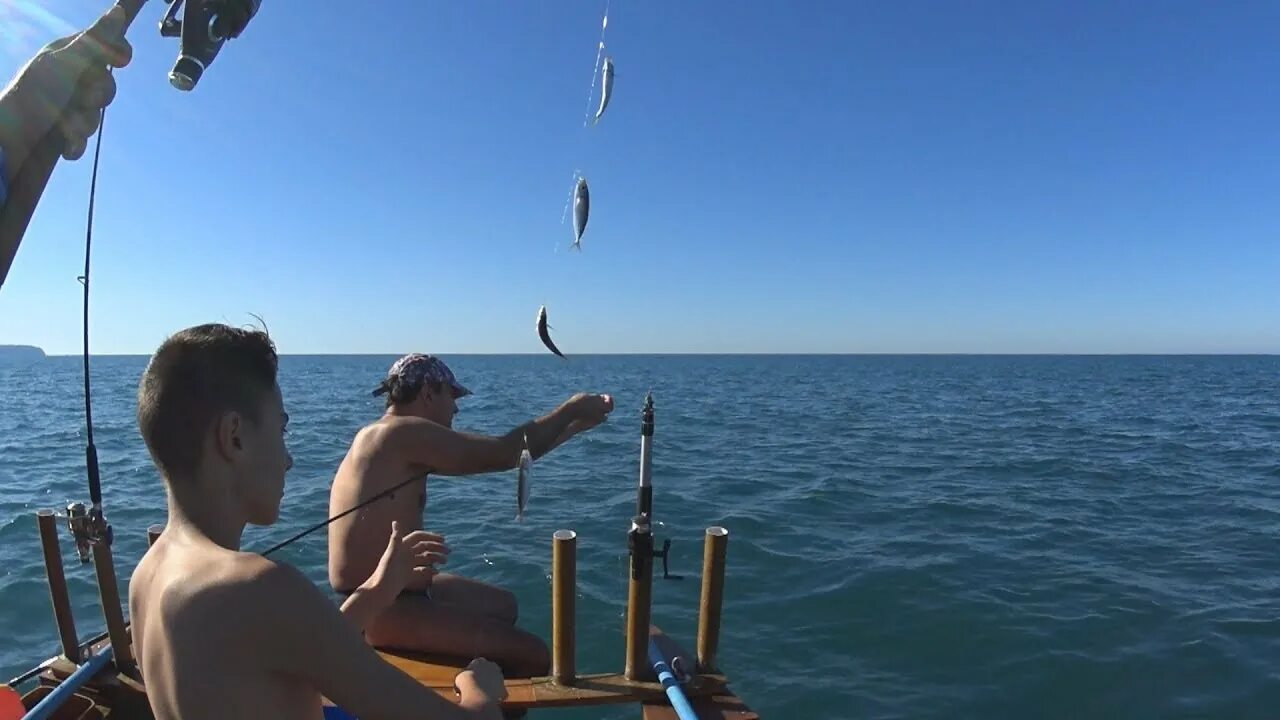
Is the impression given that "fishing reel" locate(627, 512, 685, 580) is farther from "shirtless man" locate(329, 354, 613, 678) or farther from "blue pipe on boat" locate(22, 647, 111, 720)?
"blue pipe on boat" locate(22, 647, 111, 720)

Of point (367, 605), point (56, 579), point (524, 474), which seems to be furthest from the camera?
point (56, 579)

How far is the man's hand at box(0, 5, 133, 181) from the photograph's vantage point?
2.23m

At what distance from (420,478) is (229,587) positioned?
265 centimetres

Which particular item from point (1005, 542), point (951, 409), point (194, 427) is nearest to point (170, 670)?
point (194, 427)

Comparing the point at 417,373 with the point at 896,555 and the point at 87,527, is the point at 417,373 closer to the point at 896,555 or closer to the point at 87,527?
the point at 87,527

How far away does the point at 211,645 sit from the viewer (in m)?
1.46

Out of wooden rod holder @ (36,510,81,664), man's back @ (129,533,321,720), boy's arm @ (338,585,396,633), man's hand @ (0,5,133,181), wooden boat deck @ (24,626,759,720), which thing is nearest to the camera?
man's back @ (129,533,321,720)

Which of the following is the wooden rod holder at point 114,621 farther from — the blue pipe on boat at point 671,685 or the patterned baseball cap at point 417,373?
the blue pipe on boat at point 671,685

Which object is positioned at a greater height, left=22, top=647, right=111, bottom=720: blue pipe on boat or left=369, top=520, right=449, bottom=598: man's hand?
left=369, top=520, right=449, bottom=598: man's hand

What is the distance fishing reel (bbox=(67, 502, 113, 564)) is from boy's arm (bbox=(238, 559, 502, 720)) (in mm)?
3817

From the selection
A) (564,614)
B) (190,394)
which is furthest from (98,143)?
(564,614)

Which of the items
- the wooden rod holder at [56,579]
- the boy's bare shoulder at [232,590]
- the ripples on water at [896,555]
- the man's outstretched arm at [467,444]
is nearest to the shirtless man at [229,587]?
the boy's bare shoulder at [232,590]

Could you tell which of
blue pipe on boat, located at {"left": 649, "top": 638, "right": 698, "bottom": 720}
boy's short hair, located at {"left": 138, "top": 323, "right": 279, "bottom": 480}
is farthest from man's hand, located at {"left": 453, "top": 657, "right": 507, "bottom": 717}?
blue pipe on boat, located at {"left": 649, "top": 638, "right": 698, "bottom": 720}

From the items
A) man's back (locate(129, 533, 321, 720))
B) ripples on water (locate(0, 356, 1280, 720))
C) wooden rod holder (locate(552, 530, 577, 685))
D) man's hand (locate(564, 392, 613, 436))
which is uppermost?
man's hand (locate(564, 392, 613, 436))
